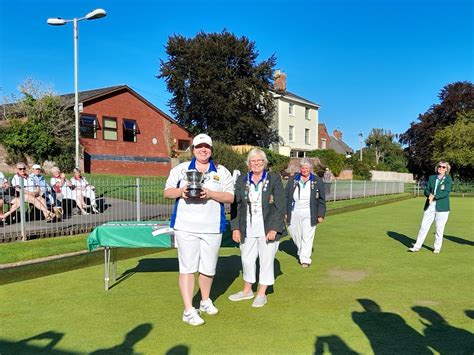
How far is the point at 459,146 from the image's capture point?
1564 inches

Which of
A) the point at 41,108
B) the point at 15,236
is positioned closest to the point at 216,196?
the point at 15,236

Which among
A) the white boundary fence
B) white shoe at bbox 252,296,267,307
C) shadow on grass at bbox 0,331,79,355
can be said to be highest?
the white boundary fence

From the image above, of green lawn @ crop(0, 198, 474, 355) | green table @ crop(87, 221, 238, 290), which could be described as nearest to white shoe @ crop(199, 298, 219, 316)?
green lawn @ crop(0, 198, 474, 355)

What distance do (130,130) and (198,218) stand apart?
28.1m

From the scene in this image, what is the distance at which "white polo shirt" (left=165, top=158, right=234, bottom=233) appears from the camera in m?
4.31

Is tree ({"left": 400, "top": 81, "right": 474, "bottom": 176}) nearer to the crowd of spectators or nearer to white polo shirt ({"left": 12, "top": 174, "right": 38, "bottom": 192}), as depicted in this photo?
the crowd of spectators

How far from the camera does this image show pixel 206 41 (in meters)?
40.8

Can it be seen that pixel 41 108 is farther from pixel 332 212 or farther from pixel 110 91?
pixel 332 212

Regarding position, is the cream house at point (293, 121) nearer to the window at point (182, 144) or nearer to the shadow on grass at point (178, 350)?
the window at point (182, 144)

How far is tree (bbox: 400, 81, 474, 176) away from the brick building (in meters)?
30.7

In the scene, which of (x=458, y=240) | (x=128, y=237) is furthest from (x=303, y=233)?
(x=458, y=240)

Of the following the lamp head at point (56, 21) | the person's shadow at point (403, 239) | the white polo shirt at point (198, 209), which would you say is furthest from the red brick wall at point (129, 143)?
the white polo shirt at point (198, 209)

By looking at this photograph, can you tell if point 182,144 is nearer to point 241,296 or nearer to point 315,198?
point 315,198

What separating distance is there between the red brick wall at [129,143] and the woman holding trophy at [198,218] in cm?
2488
